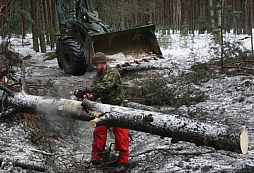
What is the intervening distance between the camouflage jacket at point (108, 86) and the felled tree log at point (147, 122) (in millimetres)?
379

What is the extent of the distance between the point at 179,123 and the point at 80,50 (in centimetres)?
637

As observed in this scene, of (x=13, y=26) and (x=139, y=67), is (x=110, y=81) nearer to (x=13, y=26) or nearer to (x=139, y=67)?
(x=13, y=26)

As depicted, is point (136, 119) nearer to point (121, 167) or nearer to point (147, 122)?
point (147, 122)

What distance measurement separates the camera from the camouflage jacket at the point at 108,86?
375cm

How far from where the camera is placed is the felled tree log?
2.73 m

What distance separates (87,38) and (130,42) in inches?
69.2

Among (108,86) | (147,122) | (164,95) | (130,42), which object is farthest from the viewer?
(130,42)

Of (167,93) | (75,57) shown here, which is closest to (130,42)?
(75,57)

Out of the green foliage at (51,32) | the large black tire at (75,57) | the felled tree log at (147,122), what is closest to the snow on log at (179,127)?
the felled tree log at (147,122)

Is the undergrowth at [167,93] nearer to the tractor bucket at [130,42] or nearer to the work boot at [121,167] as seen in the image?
the tractor bucket at [130,42]

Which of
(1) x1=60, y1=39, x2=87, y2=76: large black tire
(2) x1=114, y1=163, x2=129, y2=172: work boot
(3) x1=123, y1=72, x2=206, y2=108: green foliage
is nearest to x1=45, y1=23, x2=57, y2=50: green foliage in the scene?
(1) x1=60, y1=39, x2=87, y2=76: large black tire

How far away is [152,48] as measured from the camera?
32.5ft

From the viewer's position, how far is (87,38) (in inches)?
334

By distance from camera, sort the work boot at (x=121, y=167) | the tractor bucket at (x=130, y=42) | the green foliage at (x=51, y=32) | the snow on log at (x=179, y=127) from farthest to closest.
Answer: the green foliage at (x=51, y=32) < the tractor bucket at (x=130, y=42) < the work boot at (x=121, y=167) < the snow on log at (x=179, y=127)
